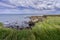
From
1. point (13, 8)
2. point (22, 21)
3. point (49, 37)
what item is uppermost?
point (13, 8)

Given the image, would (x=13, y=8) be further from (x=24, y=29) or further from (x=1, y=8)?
(x=24, y=29)

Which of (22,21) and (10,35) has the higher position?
(22,21)

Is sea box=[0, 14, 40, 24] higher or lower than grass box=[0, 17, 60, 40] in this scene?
higher

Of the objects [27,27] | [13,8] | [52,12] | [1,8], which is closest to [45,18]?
[52,12]

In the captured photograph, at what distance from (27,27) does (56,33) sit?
40cm

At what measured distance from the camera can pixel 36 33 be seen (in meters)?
2.22

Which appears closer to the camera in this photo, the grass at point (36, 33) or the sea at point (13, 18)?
the grass at point (36, 33)

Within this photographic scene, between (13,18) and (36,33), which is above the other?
(13,18)

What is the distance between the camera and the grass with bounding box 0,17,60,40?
7.18 ft

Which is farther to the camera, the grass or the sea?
the sea

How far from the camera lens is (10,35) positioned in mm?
2197

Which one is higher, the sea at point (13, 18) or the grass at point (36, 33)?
the sea at point (13, 18)

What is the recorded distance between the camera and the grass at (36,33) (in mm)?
2188

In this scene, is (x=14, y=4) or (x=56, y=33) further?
(x=14, y=4)
